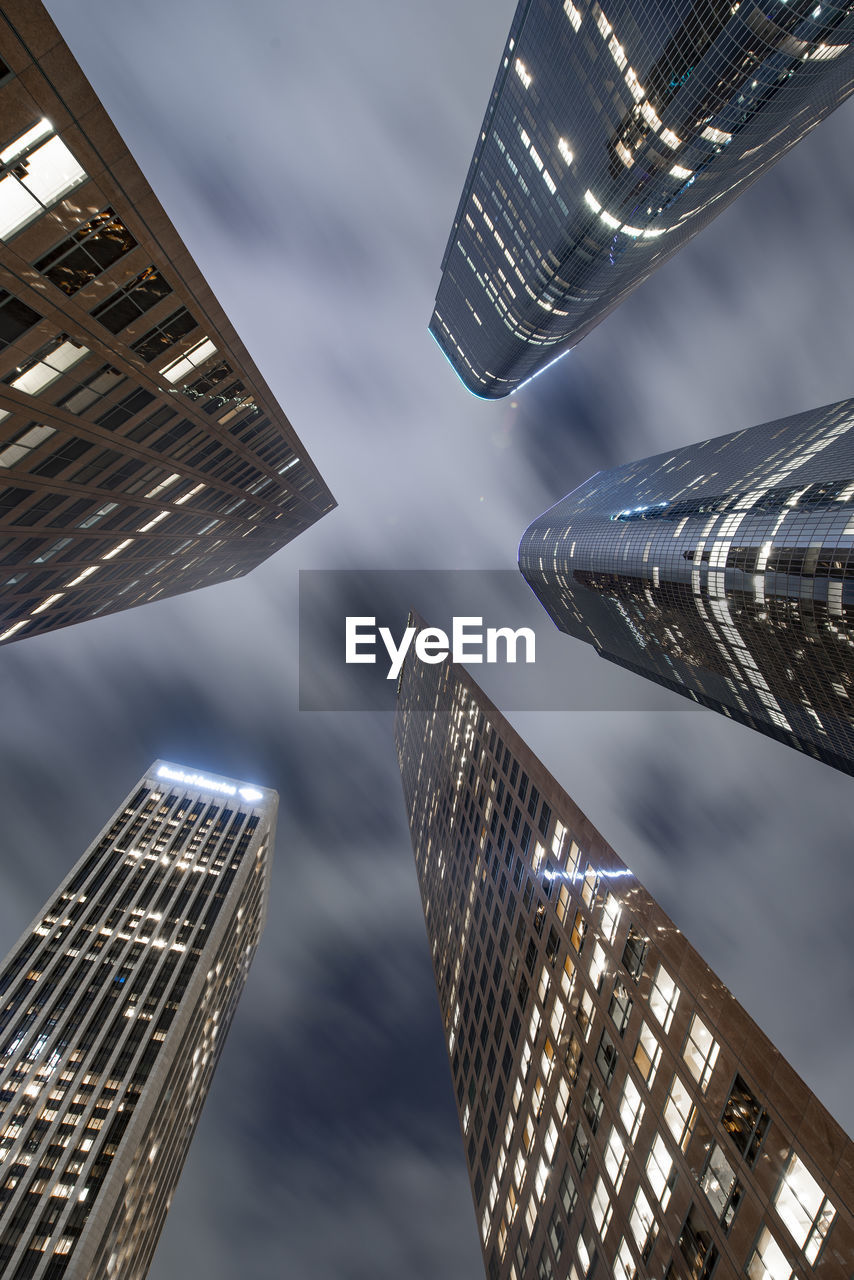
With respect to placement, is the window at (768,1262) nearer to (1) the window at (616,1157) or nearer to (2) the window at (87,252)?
(1) the window at (616,1157)

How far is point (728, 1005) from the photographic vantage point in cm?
3122

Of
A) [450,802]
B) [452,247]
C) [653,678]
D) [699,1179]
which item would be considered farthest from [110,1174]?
[452,247]

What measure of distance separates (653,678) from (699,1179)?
553 feet

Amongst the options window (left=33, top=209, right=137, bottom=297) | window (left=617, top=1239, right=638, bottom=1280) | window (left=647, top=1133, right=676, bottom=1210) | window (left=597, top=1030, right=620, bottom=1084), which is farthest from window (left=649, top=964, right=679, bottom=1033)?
window (left=33, top=209, right=137, bottom=297)

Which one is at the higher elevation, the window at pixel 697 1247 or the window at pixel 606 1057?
the window at pixel 697 1247

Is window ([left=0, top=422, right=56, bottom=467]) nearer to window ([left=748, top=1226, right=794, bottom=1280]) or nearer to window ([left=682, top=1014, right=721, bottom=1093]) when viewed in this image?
window ([left=682, top=1014, right=721, bottom=1093])

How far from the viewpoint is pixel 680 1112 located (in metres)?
32.0

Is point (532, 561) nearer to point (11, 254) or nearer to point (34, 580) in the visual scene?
point (34, 580)

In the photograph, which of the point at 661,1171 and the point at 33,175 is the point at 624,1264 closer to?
the point at 661,1171

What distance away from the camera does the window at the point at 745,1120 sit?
2736 centimetres

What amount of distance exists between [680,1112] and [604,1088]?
28.8 feet

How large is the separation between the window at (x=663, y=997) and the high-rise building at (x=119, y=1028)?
283ft

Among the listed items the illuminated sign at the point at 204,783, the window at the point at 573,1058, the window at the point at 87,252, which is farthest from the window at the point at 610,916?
the illuminated sign at the point at 204,783

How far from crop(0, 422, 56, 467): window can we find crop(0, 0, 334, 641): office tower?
0.10 m
